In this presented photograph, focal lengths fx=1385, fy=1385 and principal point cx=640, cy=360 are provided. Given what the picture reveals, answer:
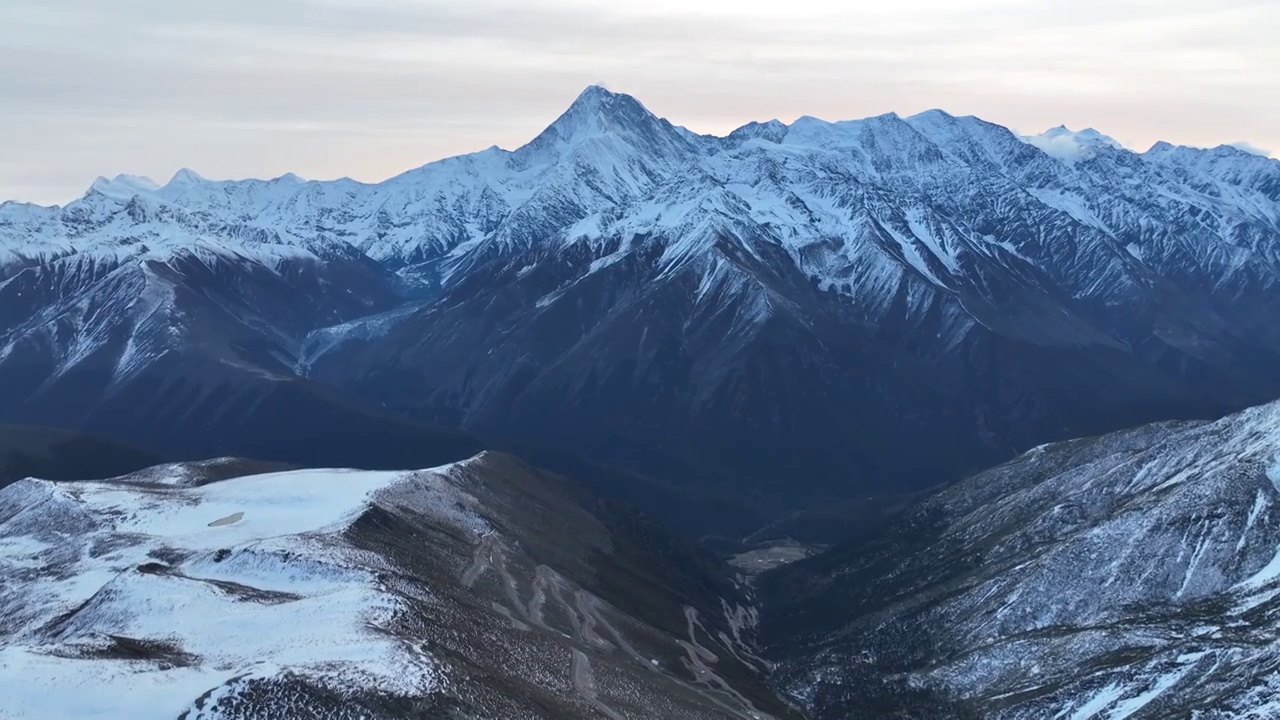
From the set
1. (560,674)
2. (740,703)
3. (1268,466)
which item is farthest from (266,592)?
(1268,466)

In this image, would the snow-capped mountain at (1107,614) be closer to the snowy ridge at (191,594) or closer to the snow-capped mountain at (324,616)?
the snow-capped mountain at (324,616)

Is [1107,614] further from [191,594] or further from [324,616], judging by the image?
[191,594]

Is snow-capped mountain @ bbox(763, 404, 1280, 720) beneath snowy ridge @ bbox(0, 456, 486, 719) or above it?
beneath

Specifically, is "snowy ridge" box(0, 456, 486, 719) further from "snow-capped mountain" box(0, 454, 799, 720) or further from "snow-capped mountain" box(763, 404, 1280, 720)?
"snow-capped mountain" box(763, 404, 1280, 720)

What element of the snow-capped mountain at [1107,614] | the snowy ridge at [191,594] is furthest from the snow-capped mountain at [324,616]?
the snow-capped mountain at [1107,614]

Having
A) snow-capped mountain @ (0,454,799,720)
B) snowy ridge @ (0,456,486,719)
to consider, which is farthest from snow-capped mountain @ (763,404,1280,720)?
snowy ridge @ (0,456,486,719)

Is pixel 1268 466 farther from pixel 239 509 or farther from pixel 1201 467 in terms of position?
pixel 239 509

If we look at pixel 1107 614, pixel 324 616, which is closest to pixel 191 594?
pixel 324 616
